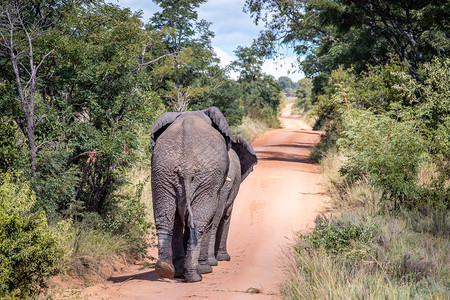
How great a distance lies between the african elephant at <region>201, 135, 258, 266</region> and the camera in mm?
7273

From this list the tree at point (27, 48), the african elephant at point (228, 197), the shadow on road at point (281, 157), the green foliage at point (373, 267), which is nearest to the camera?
the green foliage at point (373, 267)

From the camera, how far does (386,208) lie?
32.6ft

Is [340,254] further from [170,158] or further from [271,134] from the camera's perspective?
[271,134]

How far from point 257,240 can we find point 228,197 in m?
2.44

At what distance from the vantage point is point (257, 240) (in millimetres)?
9828

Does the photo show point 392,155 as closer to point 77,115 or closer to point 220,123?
point 220,123

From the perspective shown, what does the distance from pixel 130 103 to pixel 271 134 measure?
87.1 feet

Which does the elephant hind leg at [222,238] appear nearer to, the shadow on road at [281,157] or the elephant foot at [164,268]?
the elephant foot at [164,268]

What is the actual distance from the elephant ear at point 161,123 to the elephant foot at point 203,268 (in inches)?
70.2

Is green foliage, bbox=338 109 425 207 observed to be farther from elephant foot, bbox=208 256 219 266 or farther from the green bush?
the green bush

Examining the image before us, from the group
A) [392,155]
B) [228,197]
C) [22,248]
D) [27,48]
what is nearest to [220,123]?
[228,197]

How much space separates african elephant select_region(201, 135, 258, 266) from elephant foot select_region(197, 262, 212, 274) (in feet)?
0.54

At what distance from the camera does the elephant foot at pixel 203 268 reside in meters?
6.73

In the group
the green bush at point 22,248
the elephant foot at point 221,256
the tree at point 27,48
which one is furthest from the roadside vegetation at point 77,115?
the elephant foot at point 221,256
